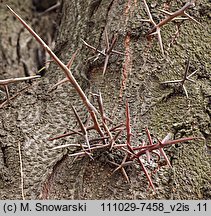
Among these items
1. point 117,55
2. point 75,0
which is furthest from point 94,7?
point 117,55

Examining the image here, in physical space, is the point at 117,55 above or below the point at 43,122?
above

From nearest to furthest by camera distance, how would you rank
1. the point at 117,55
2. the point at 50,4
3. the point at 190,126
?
the point at 190,126, the point at 117,55, the point at 50,4

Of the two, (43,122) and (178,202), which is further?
(43,122)

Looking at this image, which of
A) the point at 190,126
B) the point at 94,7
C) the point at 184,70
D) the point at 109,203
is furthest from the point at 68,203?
the point at 94,7

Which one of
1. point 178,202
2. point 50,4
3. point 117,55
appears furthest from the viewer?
point 50,4

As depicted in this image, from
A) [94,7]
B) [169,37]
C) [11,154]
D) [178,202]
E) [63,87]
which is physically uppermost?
[94,7]

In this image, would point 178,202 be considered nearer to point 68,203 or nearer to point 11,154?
point 68,203
